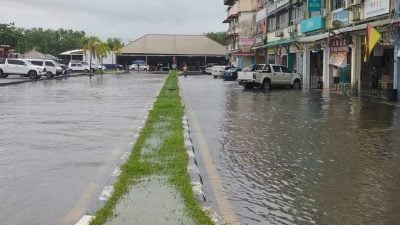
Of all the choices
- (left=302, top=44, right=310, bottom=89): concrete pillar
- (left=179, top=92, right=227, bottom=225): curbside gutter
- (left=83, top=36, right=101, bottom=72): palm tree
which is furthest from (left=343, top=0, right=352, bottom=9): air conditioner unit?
(left=83, top=36, right=101, bottom=72): palm tree

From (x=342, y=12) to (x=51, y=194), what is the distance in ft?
91.2

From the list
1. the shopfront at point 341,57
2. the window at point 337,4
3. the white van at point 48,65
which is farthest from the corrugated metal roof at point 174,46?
the shopfront at point 341,57

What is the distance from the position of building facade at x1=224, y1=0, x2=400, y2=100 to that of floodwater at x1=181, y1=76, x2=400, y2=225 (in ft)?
26.8

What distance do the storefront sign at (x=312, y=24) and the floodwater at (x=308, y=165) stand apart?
62.2ft

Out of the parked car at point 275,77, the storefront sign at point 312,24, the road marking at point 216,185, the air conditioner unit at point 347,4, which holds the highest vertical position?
the air conditioner unit at point 347,4

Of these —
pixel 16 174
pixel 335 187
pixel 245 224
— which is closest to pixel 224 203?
pixel 245 224

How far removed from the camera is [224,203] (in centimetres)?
704

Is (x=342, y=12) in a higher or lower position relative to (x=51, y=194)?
higher

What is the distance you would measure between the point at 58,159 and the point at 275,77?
2894 centimetres

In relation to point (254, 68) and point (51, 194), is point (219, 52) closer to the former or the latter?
point (254, 68)

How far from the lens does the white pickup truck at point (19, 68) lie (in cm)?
5150

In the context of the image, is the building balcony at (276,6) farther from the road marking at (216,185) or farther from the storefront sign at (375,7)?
the road marking at (216,185)

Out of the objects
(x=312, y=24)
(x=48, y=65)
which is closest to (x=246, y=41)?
(x=48, y=65)

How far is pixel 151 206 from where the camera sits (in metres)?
6.60
